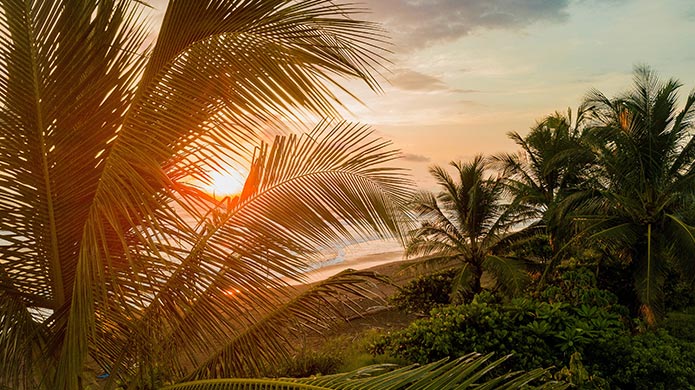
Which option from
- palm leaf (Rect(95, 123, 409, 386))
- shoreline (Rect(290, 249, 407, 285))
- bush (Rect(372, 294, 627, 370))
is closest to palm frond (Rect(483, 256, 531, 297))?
bush (Rect(372, 294, 627, 370))

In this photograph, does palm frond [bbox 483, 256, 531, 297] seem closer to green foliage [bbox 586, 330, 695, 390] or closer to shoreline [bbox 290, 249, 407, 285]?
green foliage [bbox 586, 330, 695, 390]

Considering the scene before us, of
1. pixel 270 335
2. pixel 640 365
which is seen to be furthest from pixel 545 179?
pixel 270 335

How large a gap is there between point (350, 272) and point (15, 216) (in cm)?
221

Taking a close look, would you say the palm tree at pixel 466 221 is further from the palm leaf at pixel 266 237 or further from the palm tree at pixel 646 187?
the palm leaf at pixel 266 237

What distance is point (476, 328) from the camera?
24.6 feet

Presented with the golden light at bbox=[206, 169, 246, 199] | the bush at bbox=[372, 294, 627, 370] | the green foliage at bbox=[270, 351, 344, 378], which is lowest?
the green foliage at bbox=[270, 351, 344, 378]

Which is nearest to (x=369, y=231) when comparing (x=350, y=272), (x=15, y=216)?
(x=350, y=272)

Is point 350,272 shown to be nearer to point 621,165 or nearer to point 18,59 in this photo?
point 18,59

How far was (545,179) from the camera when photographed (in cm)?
1561

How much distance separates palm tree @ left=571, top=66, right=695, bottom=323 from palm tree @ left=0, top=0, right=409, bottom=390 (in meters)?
9.25

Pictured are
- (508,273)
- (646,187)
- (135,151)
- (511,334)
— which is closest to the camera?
(135,151)

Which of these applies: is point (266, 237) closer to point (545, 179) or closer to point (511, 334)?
point (511, 334)

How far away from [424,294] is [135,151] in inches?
488

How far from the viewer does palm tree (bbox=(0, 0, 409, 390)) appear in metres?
2.60
